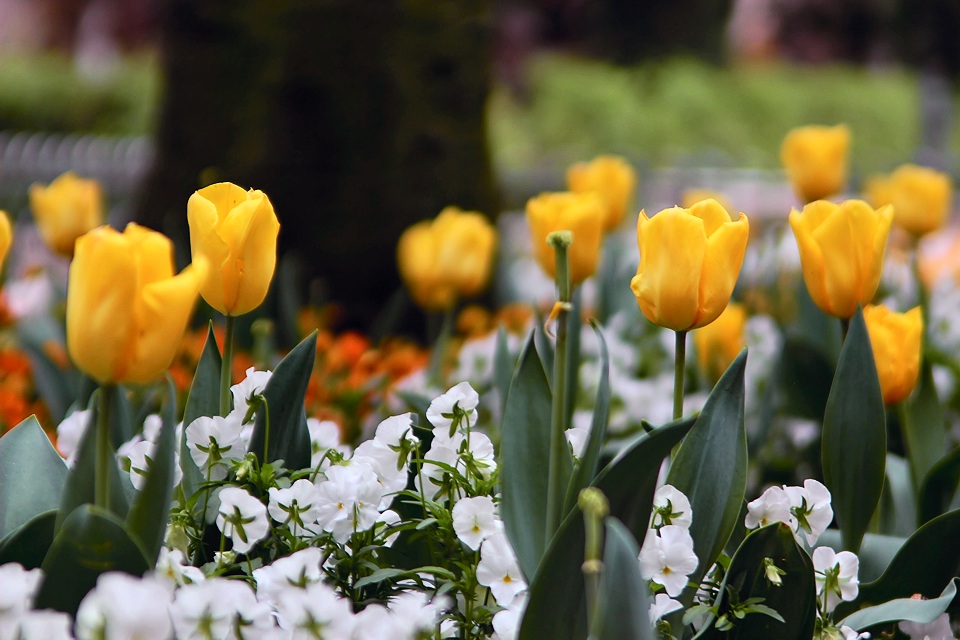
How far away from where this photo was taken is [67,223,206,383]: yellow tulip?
859mm

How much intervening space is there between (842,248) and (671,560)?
50cm

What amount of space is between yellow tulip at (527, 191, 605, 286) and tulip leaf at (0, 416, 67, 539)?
0.86 m

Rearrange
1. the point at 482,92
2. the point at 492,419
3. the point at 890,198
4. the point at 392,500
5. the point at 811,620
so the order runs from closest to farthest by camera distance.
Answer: the point at 811,620, the point at 392,500, the point at 492,419, the point at 890,198, the point at 482,92

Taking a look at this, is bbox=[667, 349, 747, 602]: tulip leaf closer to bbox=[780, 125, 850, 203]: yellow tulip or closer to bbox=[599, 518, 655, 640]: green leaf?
bbox=[599, 518, 655, 640]: green leaf

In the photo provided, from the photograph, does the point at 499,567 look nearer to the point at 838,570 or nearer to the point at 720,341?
the point at 838,570

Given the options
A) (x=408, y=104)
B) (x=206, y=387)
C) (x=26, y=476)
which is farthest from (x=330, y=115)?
(x=26, y=476)

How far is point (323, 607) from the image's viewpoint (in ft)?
2.90

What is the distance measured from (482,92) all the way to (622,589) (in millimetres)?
2594

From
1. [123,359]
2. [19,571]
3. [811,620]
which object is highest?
[123,359]

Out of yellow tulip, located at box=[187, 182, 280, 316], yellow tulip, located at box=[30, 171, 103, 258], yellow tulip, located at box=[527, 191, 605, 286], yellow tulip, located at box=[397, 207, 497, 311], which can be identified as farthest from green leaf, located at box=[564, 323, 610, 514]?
yellow tulip, located at box=[30, 171, 103, 258]

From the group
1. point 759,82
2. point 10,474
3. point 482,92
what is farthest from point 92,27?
point 10,474

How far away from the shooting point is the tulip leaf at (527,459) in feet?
3.51

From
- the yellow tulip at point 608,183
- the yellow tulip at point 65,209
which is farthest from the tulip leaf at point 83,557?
the yellow tulip at point 608,183

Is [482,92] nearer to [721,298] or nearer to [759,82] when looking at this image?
[721,298]
